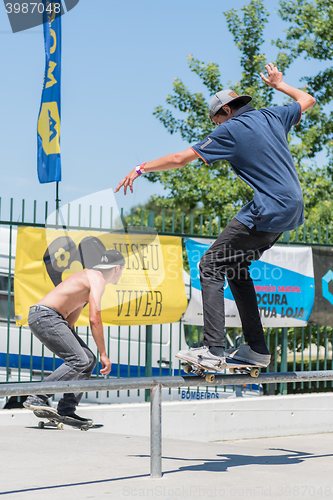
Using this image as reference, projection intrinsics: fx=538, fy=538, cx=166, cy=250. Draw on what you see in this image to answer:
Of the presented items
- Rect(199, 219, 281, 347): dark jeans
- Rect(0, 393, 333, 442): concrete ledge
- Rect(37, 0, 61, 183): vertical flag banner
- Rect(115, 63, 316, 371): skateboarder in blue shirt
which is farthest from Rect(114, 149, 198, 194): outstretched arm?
Rect(37, 0, 61, 183): vertical flag banner

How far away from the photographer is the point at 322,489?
3.61 m

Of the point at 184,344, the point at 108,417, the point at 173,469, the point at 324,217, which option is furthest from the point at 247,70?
the point at 173,469

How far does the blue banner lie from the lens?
7.97 metres

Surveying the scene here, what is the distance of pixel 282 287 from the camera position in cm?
816

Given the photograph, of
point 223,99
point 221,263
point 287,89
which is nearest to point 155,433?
point 221,263

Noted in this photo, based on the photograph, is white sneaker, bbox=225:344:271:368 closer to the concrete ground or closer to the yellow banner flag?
the concrete ground

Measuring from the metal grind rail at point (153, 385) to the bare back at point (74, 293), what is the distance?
1.58m

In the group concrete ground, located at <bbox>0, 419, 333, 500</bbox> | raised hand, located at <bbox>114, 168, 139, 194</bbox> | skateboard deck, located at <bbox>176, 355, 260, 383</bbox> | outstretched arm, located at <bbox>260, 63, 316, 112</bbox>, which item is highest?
outstretched arm, located at <bbox>260, 63, 316, 112</bbox>

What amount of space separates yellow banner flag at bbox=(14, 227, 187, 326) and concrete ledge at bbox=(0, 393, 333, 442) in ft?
3.65

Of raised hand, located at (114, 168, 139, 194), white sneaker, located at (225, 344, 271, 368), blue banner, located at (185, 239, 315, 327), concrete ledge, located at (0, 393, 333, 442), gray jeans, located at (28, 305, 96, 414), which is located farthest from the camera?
blue banner, located at (185, 239, 315, 327)

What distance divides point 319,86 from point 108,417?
10227mm

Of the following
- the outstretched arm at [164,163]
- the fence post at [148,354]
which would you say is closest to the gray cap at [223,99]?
the outstretched arm at [164,163]

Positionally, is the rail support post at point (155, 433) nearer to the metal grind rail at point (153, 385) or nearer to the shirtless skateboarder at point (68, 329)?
the metal grind rail at point (153, 385)

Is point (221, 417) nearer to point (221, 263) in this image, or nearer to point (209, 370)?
point (209, 370)
